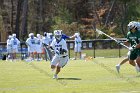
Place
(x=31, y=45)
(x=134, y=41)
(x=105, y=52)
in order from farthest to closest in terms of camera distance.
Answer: (x=105, y=52) < (x=31, y=45) < (x=134, y=41)

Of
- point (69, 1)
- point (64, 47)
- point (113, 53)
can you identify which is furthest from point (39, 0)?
point (64, 47)

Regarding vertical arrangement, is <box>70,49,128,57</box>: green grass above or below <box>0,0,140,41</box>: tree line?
below

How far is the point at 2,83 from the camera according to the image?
17.1 metres

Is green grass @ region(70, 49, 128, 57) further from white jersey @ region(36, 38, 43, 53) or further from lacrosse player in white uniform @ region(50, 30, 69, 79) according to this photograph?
lacrosse player in white uniform @ region(50, 30, 69, 79)

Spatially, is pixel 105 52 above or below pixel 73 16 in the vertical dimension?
below

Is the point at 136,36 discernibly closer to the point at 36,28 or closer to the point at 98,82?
the point at 98,82

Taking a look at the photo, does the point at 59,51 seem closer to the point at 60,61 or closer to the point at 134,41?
the point at 60,61

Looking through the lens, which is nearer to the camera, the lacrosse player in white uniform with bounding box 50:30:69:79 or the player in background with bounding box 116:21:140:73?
the player in background with bounding box 116:21:140:73

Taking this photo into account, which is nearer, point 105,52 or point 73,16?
point 105,52

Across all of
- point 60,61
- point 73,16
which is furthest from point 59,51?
point 73,16

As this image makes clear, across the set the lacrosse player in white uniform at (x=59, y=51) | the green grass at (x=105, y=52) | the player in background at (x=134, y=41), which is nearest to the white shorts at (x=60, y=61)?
the lacrosse player in white uniform at (x=59, y=51)

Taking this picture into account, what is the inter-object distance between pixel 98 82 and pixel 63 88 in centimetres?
198

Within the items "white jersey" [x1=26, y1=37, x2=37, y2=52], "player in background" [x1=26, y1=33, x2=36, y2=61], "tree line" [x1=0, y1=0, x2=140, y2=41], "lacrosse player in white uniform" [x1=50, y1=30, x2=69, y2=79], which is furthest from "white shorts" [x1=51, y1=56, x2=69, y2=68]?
"tree line" [x1=0, y1=0, x2=140, y2=41]

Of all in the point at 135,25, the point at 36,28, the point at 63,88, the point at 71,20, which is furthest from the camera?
the point at 36,28
